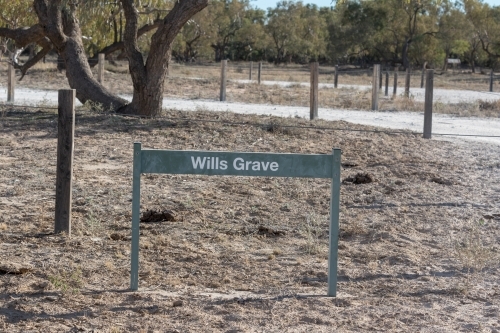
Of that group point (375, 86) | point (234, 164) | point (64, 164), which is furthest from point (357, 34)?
point (234, 164)

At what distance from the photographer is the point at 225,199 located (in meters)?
8.95

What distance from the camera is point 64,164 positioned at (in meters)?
7.12

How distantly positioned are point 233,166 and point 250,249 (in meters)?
1.55

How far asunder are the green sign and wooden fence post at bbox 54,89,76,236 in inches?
64.4

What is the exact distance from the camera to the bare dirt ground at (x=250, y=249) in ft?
17.0

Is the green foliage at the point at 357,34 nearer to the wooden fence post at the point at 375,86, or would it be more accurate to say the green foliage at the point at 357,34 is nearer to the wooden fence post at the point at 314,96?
the wooden fence post at the point at 375,86

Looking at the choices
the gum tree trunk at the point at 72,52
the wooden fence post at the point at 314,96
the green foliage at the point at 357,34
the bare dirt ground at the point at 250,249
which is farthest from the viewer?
the green foliage at the point at 357,34

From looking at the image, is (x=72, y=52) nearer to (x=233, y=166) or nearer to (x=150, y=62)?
(x=150, y=62)

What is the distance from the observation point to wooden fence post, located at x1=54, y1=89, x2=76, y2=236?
709 cm

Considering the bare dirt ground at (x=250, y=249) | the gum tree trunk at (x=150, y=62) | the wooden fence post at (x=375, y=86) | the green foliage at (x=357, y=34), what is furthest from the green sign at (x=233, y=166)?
the green foliage at (x=357, y=34)

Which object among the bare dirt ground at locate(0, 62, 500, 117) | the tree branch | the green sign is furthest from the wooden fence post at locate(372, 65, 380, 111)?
the green sign

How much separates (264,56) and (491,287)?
2582 inches

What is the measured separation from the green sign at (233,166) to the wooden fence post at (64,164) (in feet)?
5.36

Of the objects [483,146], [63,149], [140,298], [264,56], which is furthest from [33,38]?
[264,56]
